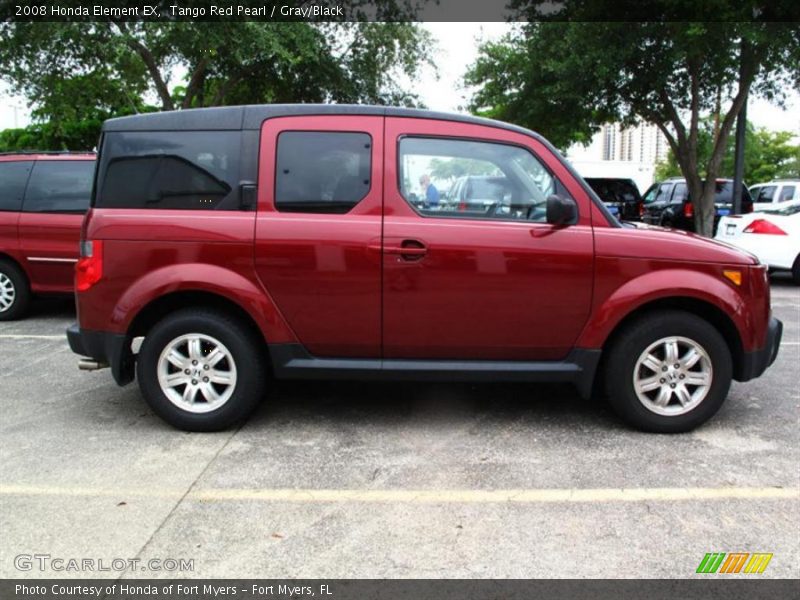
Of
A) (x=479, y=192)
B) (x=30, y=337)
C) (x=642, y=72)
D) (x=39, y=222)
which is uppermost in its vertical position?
(x=642, y=72)

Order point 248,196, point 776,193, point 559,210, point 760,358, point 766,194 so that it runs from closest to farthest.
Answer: point 559,210 → point 248,196 → point 760,358 → point 776,193 → point 766,194

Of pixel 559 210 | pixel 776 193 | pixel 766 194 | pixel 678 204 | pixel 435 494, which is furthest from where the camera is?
pixel 766 194

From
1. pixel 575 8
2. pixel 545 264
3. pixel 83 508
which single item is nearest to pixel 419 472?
pixel 545 264

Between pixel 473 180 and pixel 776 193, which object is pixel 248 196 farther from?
pixel 776 193

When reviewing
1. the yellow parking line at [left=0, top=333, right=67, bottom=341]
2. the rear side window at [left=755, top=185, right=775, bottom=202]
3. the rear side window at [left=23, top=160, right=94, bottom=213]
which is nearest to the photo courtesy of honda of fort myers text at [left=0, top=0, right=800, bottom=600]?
the yellow parking line at [left=0, top=333, right=67, bottom=341]

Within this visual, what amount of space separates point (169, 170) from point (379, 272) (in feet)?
4.67

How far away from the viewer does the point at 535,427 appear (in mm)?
4223

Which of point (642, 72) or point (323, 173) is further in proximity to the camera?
point (642, 72)

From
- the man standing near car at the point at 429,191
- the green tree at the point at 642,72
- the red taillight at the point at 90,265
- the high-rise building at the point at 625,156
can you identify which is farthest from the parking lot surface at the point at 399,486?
the high-rise building at the point at 625,156

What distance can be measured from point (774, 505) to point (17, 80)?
643 inches

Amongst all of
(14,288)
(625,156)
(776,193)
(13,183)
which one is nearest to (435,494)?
(14,288)

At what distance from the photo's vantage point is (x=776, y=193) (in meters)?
16.4

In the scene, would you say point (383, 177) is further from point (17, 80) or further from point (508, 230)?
point (17, 80)

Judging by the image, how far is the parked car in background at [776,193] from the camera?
15797 millimetres
